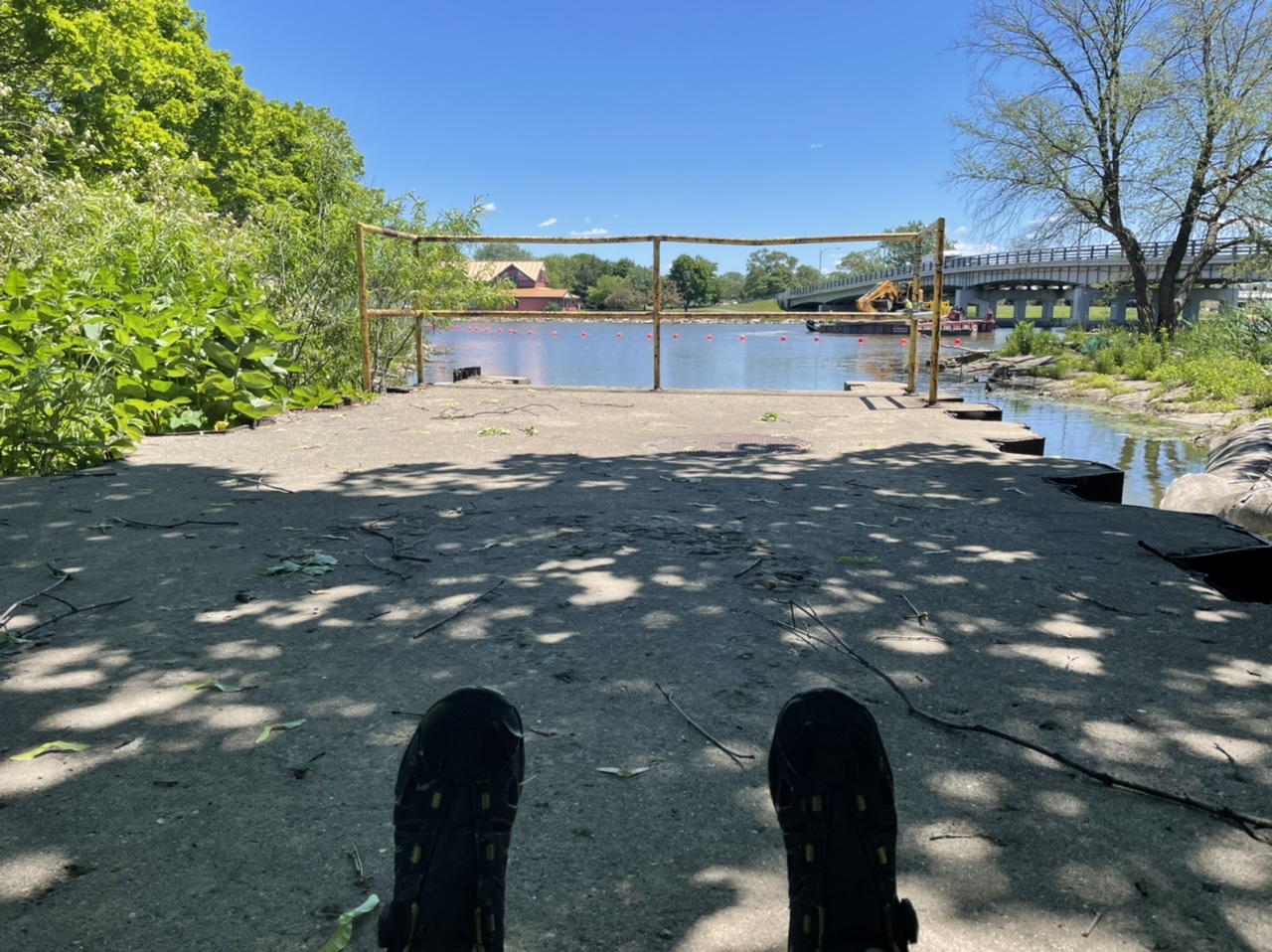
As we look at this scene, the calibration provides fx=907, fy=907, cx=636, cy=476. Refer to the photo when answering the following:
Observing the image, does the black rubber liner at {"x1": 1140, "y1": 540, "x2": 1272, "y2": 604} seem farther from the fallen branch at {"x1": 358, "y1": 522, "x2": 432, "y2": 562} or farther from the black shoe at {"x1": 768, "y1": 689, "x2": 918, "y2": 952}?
the fallen branch at {"x1": 358, "y1": 522, "x2": 432, "y2": 562}

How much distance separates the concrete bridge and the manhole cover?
2795cm

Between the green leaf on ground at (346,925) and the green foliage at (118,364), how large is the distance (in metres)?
4.69

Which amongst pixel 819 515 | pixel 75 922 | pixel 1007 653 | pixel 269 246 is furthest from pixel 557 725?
pixel 269 246

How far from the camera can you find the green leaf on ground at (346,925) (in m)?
1.50

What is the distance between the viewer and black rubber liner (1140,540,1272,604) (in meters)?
→ 3.58

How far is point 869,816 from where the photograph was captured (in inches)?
62.8

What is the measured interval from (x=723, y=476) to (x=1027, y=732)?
10.7ft

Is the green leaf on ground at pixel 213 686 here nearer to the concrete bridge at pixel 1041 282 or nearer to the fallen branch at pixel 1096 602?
the fallen branch at pixel 1096 602

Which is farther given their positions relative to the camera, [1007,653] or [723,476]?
[723,476]

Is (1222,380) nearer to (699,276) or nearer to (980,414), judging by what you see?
(980,414)

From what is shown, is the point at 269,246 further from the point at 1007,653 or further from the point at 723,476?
the point at 1007,653

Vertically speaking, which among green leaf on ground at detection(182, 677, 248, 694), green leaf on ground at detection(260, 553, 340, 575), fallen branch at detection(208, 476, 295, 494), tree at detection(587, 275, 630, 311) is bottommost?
green leaf on ground at detection(182, 677, 248, 694)

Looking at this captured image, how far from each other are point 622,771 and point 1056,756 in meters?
1.00

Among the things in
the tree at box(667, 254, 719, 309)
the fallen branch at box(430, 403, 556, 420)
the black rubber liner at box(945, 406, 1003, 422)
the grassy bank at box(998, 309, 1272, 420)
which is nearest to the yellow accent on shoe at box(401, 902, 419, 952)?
the fallen branch at box(430, 403, 556, 420)
